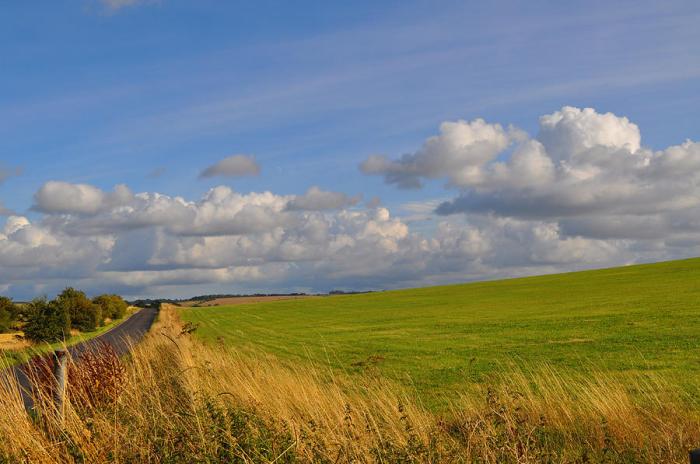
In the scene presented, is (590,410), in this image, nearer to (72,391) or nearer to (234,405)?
(234,405)

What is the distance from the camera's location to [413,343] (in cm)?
3325

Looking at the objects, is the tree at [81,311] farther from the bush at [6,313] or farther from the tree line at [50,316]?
the bush at [6,313]

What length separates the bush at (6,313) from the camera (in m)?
52.0

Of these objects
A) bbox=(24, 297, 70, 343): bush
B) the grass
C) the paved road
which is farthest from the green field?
bbox=(24, 297, 70, 343): bush

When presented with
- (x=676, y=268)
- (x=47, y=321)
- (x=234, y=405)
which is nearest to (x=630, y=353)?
(x=234, y=405)

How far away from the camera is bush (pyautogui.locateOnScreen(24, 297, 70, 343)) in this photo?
4456 centimetres

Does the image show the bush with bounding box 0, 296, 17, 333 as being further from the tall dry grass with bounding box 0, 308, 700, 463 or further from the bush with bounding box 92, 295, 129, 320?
the tall dry grass with bounding box 0, 308, 700, 463

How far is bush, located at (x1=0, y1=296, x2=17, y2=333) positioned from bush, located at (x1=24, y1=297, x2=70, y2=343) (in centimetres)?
803

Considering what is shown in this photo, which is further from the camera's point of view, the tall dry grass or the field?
the field

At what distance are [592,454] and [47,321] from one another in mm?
44033

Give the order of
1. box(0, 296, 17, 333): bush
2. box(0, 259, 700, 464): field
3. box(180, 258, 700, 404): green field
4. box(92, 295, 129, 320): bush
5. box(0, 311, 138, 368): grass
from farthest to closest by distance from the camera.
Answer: box(92, 295, 129, 320): bush, box(0, 296, 17, 333): bush, box(180, 258, 700, 404): green field, box(0, 311, 138, 368): grass, box(0, 259, 700, 464): field

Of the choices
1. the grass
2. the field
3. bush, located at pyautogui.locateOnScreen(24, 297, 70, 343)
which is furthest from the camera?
bush, located at pyautogui.locateOnScreen(24, 297, 70, 343)

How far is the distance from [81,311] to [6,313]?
11.0 meters

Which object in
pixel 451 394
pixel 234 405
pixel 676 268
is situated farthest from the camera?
pixel 676 268
